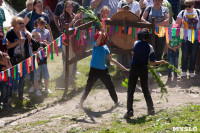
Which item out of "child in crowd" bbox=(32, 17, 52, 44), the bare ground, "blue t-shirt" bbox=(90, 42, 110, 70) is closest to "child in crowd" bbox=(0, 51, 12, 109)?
the bare ground

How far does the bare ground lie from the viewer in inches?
298

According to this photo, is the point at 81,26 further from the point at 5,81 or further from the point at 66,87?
the point at 5,81

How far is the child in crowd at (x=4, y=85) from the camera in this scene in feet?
27.9

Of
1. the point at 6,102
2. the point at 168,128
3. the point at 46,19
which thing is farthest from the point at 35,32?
the point at 168,128

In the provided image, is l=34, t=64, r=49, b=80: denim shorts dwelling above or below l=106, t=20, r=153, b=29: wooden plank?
below

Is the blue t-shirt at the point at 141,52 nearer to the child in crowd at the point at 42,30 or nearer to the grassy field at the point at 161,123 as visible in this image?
the grassy field at the point at 161,123

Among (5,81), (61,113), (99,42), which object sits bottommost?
(61,113)

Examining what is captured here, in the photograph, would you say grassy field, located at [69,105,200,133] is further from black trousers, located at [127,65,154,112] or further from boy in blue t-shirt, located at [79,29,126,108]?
boy in blue t-shirt, located at [79,29,126,108]

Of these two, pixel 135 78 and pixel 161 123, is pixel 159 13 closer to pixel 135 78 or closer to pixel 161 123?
pixel 135 78

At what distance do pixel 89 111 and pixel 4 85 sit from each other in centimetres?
195

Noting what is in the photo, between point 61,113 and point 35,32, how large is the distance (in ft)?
7.76

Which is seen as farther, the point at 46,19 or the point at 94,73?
the point at 46,19

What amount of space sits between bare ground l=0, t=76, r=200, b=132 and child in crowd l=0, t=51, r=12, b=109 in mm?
503

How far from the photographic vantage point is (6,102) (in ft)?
28.8
